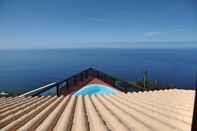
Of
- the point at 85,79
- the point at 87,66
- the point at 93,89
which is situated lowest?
the point at 87,66

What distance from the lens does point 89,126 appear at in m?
2.17

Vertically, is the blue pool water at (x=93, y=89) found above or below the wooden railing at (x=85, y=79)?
below

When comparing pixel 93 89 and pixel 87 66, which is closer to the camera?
pixel 93 89

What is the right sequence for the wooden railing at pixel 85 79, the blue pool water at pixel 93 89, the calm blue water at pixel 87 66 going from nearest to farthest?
1. the wooden railing at pixel 85 79
2. the blue pool water at pixel 93 89
3. the calm blue water at pixel 87 66

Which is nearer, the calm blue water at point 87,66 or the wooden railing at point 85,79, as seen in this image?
the wooden railing at point 85,79

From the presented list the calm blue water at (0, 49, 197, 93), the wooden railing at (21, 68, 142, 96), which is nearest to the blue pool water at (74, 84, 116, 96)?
the wooden railing at (21, 68, 142, 96)

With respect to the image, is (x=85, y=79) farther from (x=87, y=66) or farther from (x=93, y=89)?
(x=87, y=66)

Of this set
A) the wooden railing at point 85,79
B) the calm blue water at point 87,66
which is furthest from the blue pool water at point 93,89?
the calm blue water at point 87,66

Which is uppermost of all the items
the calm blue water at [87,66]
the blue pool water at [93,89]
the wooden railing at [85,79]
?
the wooden railing at [85,79]

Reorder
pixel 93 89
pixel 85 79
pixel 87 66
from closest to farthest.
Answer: pixel 93 89 → pixel 85 79 → pixel 87 66

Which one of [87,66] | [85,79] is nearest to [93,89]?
[85,79]

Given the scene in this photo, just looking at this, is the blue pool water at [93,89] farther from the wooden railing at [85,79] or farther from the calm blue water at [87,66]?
the calm blue water at [87,66]

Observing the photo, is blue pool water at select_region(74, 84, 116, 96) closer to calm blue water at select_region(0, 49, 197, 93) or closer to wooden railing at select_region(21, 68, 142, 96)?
wooden railing at select_region(21, 68, 142, 96)

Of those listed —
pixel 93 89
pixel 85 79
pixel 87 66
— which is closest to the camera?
pixel 93 89
